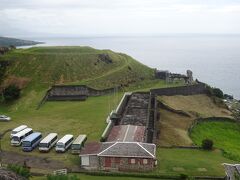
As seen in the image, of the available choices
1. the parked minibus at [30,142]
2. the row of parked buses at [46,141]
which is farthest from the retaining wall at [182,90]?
the parked minibus at [30,142]

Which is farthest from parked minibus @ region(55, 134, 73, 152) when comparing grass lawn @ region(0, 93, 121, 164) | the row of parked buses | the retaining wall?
the retaining wall

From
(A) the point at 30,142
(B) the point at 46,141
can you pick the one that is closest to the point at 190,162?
(B) the point at 46,141

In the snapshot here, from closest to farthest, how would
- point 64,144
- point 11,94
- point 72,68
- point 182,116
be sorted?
point 64,144, point 182,116, point 11,94, point 72,68

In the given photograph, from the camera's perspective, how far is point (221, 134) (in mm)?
55375

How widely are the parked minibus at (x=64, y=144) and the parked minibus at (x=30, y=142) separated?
8.68 feet

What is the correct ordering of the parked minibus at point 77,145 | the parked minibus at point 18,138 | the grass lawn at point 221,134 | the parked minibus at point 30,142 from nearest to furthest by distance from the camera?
A: the parked minibus at point 77,145, the parked minibus at point 30,142, the parked minibus at point 18,138, the grass lawn at point 221,134

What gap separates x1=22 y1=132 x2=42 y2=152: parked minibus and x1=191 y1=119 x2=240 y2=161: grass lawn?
17890 mm

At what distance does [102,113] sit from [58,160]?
15.7 meters

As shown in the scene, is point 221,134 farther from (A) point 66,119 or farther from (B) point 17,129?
(B) point 17,129

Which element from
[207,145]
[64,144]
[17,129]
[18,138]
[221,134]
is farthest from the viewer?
[221,134]

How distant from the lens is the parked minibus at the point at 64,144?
131 ft

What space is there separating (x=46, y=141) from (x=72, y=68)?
33135 millimetres

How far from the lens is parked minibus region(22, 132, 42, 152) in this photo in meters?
40.5

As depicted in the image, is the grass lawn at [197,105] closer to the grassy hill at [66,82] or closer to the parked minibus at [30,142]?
the grassy hill at [66,82]
